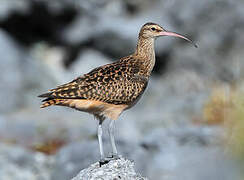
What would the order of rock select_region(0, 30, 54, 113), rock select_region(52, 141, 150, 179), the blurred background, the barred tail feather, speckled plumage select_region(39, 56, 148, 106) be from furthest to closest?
rock select_region(0, 30, 54, 113) < the blurred background < rock select_region(52, 141, 150, 179) < speckled plumage select_region(39, 56, 148, 106) < the barred tail feather

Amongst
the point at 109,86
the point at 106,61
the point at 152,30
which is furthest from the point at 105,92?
the point at 106,61

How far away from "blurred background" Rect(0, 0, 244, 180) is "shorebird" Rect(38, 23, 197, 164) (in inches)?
176

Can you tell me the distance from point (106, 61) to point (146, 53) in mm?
8749

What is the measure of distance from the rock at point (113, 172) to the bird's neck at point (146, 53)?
9.37 feet

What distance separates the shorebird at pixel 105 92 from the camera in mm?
8344

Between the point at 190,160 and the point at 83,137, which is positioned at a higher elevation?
the point at 83,137

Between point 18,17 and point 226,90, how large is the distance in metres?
7.43

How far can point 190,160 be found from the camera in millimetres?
11398

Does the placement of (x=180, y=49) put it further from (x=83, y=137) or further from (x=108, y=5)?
(x=83, y=137)

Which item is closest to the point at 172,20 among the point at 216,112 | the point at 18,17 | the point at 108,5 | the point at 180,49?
the point at 180,49

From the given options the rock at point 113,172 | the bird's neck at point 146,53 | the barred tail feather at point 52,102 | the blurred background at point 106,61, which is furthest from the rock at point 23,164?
the rock at point 113,172

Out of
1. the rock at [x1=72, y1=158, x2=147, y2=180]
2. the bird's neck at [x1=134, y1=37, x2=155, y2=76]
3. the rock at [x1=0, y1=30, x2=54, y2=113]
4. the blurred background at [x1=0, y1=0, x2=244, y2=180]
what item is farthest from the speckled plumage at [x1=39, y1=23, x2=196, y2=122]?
the rock at [x1=0, y1=30, x2=54, y2=113]

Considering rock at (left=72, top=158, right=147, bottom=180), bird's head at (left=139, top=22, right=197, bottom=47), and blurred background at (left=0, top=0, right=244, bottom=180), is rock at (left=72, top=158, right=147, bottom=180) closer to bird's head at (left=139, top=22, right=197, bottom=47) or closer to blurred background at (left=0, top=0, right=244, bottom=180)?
bird's head at (left=139, top=22, right=197, bottom=47)

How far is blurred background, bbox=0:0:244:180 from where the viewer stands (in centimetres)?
1527
